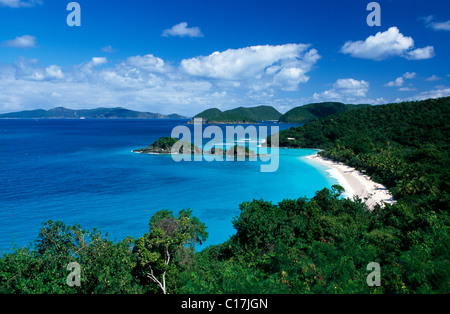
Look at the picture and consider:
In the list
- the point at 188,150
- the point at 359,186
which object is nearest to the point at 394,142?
the point at 359,186

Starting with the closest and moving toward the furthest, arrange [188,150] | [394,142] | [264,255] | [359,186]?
[264,255] < [359,186] < [394,142] < [188,150]

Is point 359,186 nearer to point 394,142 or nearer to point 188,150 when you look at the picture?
point 394,142

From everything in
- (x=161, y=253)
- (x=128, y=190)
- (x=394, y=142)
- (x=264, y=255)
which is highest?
(x=394, y=142)

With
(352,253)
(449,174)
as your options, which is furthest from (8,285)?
(449,174)

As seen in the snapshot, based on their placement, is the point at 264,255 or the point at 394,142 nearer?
the point at 264,255

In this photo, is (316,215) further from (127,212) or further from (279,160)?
(279,160)

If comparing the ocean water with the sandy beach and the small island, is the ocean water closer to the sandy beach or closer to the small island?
the sandy beach
